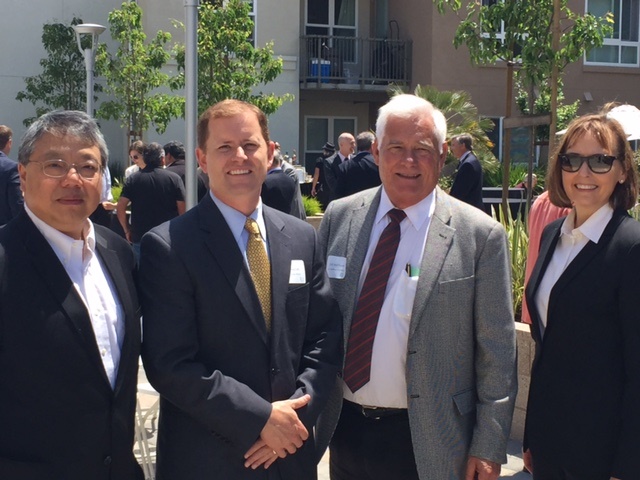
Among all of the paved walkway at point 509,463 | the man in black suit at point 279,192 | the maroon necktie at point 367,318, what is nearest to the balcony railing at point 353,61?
the man in black suit at point 279,192

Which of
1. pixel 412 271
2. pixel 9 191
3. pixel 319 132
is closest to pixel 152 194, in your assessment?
pixel 9 191

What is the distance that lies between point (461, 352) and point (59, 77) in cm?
2107

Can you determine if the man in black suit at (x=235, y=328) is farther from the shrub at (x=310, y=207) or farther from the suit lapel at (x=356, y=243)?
the shrub at (x=310, y=207)

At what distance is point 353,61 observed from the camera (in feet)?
78.4

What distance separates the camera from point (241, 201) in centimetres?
309

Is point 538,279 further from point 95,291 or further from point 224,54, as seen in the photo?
point 224,54

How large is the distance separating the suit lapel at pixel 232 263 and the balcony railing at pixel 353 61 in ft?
65.9

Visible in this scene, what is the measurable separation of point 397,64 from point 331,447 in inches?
822

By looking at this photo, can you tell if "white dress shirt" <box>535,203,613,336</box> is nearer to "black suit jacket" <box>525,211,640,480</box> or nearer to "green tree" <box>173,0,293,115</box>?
"black suit jacket" <box>525,211,640,480</box>

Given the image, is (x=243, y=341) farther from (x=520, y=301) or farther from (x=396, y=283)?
(x=520, y=301)

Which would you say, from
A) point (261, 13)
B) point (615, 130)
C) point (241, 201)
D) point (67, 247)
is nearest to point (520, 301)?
point (615, 130)

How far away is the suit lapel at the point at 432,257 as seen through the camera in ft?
10.5

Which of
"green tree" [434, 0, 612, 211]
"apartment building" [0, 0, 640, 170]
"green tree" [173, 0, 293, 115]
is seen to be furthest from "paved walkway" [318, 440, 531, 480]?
"apartment building" [0, 0, 640, 170]

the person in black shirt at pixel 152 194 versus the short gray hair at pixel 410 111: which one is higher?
the short gray hair at pixel 410 111
